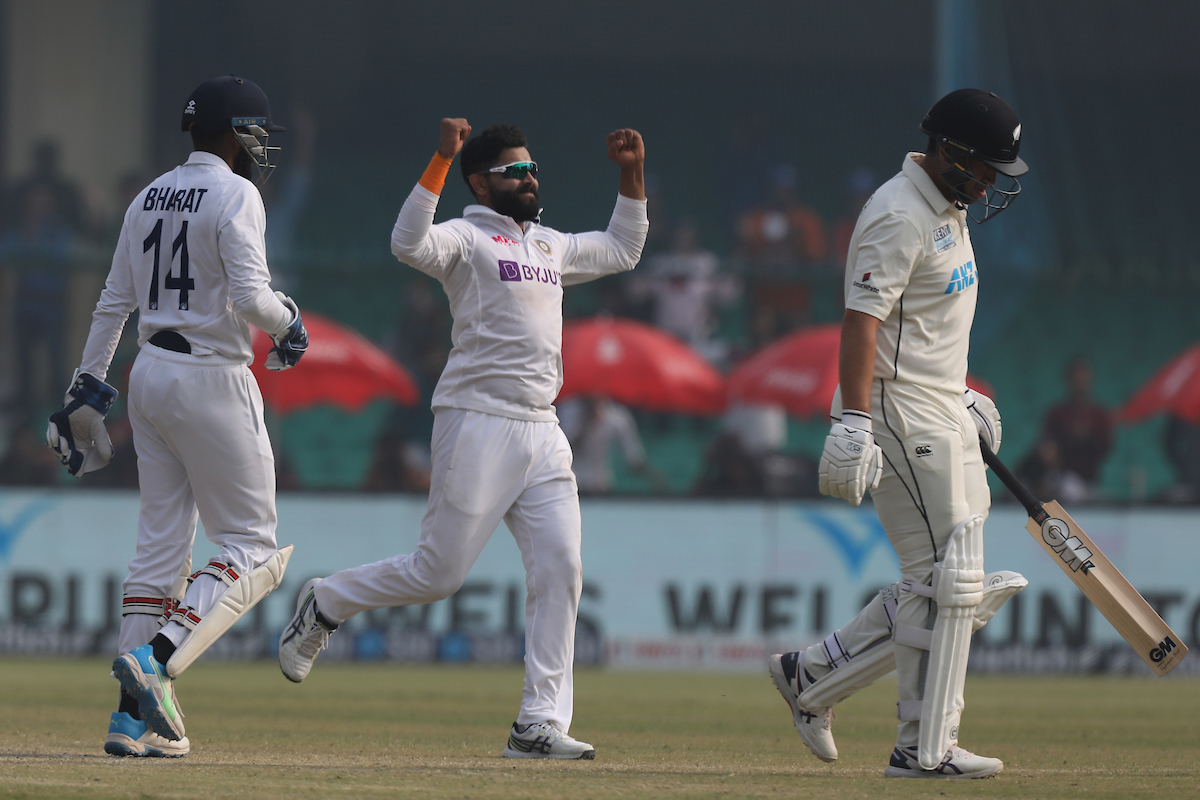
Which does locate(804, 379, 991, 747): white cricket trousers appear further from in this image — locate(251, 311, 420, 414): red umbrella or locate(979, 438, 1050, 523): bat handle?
locate(251, 311, 420, 414): red umbrella

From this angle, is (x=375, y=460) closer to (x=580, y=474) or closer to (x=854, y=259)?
(x=580, y=474)

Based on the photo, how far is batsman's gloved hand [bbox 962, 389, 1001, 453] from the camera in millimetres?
5418

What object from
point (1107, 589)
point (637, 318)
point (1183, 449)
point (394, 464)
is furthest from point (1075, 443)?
point (1107, 589)

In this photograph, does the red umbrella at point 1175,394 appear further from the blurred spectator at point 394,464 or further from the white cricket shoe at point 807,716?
the white cricket shoe at point 807,716

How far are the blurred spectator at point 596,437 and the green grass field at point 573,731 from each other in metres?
3.05

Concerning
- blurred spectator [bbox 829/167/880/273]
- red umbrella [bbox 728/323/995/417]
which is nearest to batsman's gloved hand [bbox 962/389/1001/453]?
red umbrella [bbox 728/323/995/417]

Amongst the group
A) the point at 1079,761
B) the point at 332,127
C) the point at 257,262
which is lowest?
the point at 1079,761

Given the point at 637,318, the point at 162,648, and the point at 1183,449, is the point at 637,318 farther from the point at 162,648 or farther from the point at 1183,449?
the point at 162,648

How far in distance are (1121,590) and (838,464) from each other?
127cm

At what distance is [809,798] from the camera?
4.52m

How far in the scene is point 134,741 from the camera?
5.25 m

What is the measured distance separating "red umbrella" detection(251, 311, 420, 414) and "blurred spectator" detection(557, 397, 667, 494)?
60.1 inches

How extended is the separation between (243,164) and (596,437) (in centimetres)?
937

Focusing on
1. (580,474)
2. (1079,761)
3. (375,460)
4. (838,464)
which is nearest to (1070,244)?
(580,474)
